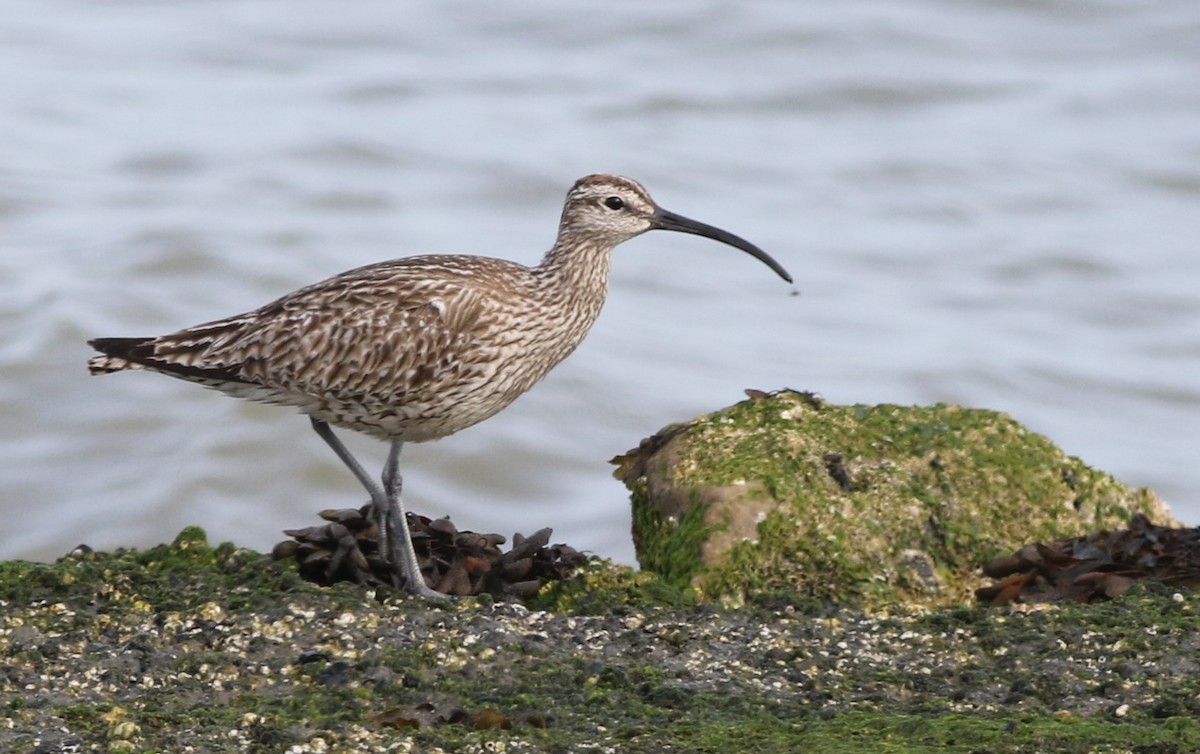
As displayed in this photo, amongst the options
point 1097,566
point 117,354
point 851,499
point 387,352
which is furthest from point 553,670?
point 117,354

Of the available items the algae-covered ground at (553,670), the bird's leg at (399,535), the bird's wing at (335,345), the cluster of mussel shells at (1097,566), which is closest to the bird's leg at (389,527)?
the bird's leg at (399,535)

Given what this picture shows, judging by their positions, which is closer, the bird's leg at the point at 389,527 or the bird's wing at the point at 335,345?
the bird's leg at the point at 389,527

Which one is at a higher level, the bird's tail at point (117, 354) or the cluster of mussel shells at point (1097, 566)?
the bird's tail at point (117, 354)

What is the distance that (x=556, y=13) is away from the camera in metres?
25.9

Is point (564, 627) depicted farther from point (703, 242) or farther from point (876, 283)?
point (703, 242)

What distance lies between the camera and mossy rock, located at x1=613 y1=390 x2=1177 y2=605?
331 inches

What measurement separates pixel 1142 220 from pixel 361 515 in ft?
44.9

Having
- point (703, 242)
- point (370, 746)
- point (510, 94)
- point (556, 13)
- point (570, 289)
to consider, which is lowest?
point (370, 746)

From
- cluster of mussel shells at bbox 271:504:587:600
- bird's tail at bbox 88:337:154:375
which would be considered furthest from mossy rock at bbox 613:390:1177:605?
bird's tail at bbox 88:337:154:375

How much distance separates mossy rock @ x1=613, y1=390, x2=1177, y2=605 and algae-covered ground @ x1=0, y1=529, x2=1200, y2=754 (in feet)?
1.28

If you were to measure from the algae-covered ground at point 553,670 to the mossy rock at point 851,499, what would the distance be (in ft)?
1.28

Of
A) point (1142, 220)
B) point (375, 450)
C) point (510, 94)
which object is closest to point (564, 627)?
point (375, 450)

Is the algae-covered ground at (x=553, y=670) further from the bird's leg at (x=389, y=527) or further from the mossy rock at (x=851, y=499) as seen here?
the bird's leg at (x=389, y=527)

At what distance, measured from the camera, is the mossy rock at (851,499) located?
841 cm
